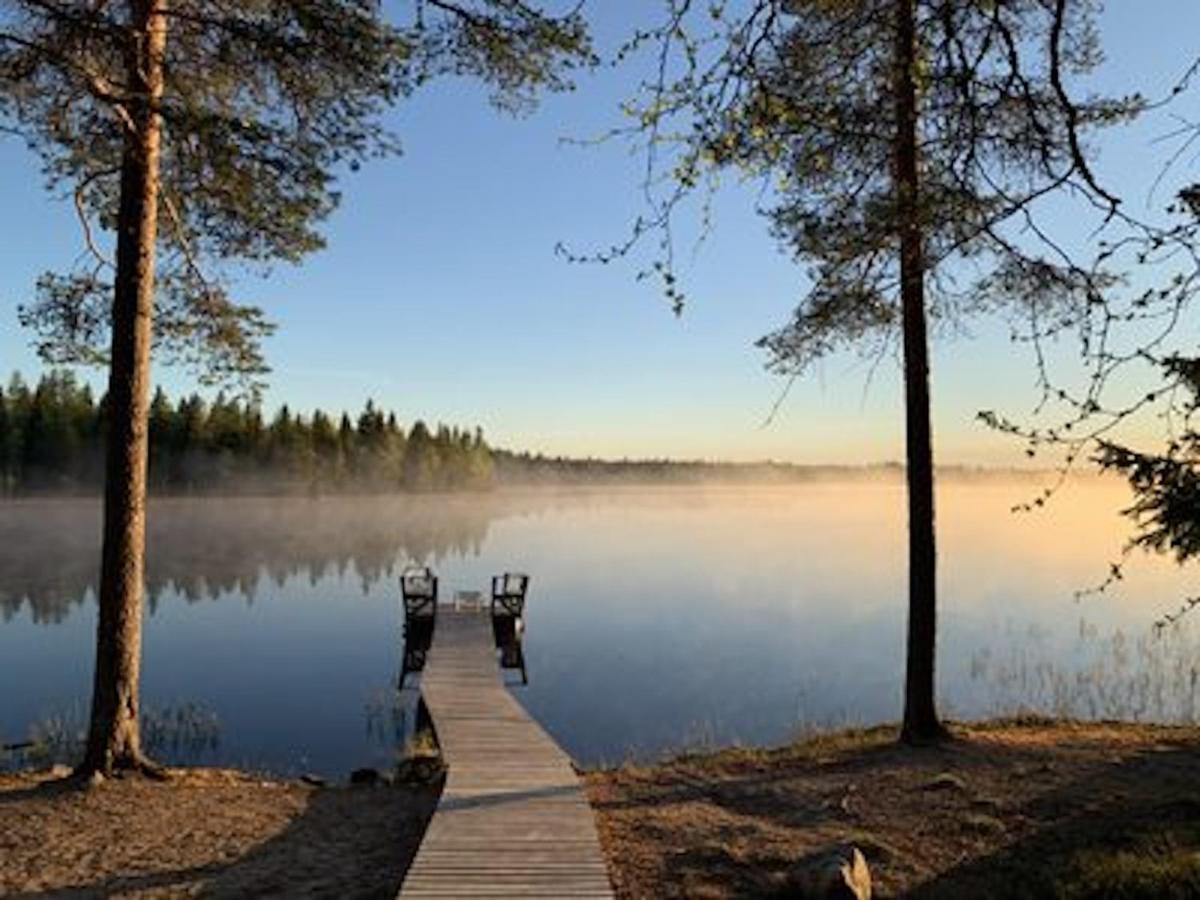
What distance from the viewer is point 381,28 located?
9.62 meters

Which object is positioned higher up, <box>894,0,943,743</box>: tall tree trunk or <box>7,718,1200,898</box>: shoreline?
<box>894,0,943,743</box>: tall tree trunk

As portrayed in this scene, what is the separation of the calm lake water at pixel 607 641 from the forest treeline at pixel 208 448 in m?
24.3

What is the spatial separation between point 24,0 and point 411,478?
113029 mm

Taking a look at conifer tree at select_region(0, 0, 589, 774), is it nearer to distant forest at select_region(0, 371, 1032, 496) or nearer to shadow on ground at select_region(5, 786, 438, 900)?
shadow on ground at select_region(5, 786, 438, 900)

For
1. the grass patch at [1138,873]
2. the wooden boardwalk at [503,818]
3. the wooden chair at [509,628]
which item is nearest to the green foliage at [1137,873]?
the grass patch at [1138,873]

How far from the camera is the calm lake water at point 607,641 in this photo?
19.8m

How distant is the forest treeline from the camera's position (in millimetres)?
84500

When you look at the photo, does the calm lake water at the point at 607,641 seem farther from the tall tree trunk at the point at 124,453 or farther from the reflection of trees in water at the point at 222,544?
the tall tree trunk at the point at 124,453

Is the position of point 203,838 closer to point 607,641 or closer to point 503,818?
point 503,818

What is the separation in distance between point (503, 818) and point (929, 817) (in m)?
4.03

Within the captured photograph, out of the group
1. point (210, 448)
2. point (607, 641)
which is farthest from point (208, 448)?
point (607, 641)

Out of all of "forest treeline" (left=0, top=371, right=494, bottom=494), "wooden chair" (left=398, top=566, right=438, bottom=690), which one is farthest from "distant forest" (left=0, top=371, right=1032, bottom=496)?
"wooden chair" (left=398, top=566, right=438, bottom=690)

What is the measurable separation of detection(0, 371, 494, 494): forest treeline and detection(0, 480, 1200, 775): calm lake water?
24306mm

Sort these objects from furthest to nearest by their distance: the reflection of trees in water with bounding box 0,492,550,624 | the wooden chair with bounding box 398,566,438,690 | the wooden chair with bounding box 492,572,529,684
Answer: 1. the reflection of trees in water with bounding box 0,492,550,624
2. the wooden chair with bounding box 492,572,529,684
3. the wooden chair with bounding box 398,566,438,690
